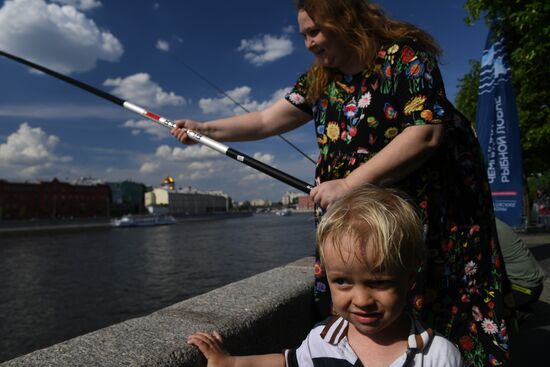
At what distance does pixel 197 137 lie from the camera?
2312mm

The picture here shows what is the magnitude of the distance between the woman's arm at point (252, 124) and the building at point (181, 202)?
12079 cm

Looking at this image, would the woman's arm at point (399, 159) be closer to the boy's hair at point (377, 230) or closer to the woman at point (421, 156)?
the woman at point (421, 156)

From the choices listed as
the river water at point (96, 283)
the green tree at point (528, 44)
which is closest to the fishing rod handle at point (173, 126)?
the river water at point (96, 283)

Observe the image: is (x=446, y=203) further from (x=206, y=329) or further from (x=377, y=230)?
(x=206, y=329)

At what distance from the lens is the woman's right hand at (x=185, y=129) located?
239 cm

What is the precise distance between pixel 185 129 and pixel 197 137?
5.1 inches

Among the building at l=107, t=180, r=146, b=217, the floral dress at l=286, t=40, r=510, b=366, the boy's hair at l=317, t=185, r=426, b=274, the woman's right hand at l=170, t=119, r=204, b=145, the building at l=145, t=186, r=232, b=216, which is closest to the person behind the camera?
the boy's hair at l=317, t=185, r=426, b=274

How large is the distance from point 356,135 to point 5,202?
104 m

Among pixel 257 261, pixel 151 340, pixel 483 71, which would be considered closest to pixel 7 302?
pixel 257 261

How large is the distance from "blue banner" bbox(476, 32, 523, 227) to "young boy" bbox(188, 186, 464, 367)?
20.0ft

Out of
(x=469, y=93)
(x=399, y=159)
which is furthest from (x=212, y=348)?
(x=469, y=93)

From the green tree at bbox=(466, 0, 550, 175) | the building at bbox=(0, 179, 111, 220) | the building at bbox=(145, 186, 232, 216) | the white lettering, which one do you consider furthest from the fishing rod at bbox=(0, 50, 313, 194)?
the building at bbox=(145, 186, 232, 216)

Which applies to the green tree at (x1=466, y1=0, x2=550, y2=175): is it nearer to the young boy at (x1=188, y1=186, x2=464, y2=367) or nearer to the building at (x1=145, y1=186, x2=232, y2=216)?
the young boy at (x1=188, y1=186, x2=464, y2=367)

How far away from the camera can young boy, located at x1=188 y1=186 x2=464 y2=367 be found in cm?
122
